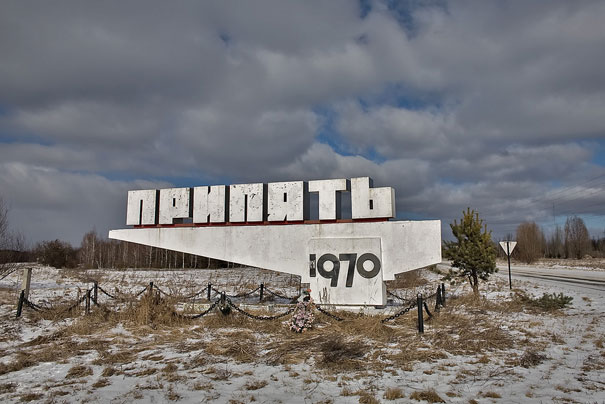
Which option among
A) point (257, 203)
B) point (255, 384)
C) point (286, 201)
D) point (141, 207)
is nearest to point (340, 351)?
point (255, 384)

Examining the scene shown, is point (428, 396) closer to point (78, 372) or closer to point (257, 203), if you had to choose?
point (78, 372)

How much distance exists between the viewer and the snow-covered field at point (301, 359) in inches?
223

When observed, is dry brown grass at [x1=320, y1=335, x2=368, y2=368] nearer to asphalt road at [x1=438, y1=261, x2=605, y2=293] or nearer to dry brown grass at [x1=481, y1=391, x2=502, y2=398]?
dry brown grass at [x1=481, y1=391, x2=502, y2=398]

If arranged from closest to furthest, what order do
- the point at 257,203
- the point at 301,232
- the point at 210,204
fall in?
1. the point at 301,232
2. the point at 257,203
3. the point at 210,204

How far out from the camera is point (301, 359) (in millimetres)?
7473

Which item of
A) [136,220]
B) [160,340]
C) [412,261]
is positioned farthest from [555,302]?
[136,220]

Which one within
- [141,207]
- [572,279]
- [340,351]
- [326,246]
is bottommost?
[572,279]

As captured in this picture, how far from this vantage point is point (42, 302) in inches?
592

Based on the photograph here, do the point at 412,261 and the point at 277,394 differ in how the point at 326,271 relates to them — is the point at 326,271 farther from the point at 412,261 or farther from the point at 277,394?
the point at 277,394

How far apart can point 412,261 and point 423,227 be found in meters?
1.07

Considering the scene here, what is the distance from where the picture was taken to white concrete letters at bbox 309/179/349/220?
12242 millimetres

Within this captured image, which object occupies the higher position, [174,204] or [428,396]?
[174,204]

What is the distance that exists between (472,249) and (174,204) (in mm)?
11385

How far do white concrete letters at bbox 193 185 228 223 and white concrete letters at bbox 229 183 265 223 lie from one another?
28 cm
